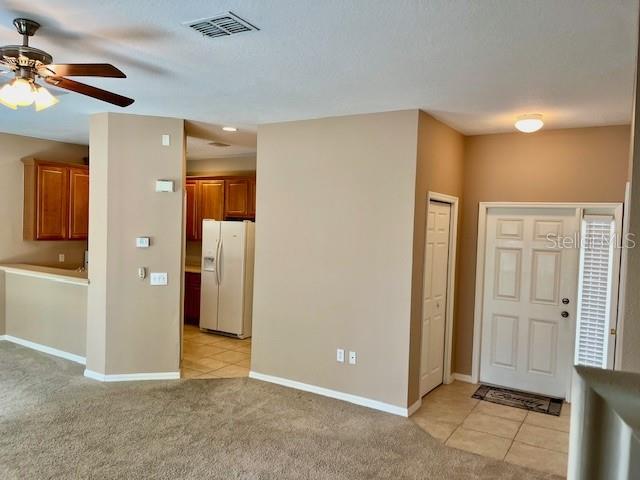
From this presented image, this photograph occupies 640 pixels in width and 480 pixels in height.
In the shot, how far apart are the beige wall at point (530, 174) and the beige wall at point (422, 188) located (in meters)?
0.61

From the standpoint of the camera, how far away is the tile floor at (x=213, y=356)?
506 centimetres

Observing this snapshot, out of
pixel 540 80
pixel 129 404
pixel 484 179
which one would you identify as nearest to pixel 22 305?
pixel 129 404

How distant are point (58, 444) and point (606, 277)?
4726 mm

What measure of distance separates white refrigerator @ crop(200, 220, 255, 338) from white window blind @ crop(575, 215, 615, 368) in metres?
3.98

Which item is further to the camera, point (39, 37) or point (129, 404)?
point (129, 404)

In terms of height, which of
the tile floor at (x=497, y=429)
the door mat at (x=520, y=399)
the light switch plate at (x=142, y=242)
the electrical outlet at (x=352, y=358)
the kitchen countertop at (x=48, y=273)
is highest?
the light switch plate at (x=142, y=242)

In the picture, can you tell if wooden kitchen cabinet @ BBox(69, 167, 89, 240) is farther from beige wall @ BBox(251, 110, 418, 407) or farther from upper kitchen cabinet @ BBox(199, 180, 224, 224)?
beige wall @ BBox(251, 110, 418, 407)

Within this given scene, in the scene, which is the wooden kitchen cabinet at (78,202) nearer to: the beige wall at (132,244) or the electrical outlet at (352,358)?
the beige wall at (132,244)

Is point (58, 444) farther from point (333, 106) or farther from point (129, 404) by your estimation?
point (333, 106)

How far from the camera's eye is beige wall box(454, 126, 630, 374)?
4363 millimetres

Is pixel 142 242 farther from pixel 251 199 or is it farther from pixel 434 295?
→ pixel 434 295

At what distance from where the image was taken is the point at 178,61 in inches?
117

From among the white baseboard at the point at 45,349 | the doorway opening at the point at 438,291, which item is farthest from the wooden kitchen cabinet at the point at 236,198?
the doorway opening at the point at 438,291

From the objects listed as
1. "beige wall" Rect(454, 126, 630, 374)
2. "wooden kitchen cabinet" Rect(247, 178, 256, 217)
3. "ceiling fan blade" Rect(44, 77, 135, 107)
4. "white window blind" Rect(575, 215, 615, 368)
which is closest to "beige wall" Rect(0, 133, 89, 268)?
"wooden kitchen cabinet" Rect(247, 178, 256, 217)
